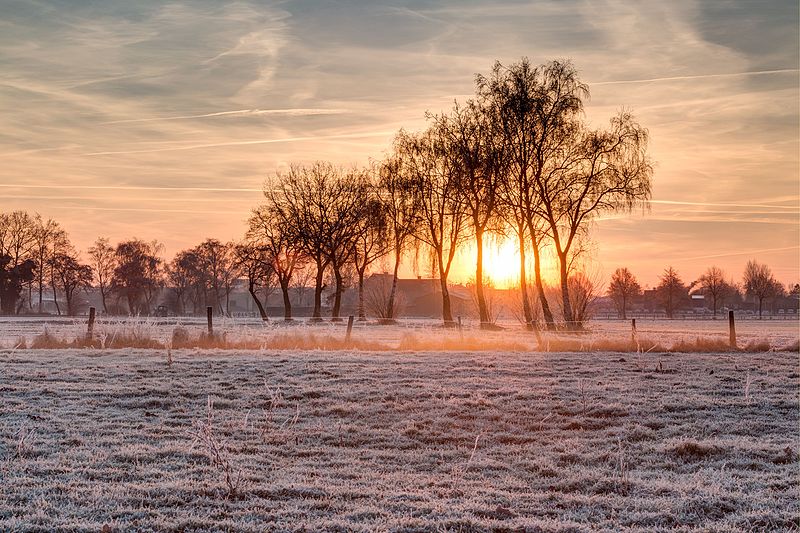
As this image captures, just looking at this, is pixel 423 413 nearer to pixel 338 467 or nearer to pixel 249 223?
pixel 338 467

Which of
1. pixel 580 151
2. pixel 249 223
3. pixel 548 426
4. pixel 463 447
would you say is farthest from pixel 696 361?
pixel 249 223

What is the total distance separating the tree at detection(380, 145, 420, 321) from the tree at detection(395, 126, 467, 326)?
0.26 metres

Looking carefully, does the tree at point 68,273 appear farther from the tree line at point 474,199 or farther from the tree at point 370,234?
the tree at point 370,234

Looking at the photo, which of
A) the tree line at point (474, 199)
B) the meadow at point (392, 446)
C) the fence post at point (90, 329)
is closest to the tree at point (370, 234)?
the tree line at point (474, 199)

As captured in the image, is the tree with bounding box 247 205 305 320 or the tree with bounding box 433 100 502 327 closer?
the tree with bounding box 433 100 502 327

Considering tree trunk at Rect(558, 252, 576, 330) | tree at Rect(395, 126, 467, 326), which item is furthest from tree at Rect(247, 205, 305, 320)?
tree trunk at Rect(558, 252, 576, 330)

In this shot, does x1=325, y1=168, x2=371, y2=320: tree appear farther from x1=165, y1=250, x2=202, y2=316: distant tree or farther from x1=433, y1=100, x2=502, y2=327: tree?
x1=165, y1=250, x2=202, y2=316: distant tree

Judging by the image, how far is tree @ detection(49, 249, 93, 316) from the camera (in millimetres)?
79188

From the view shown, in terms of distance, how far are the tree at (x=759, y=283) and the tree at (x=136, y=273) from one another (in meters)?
71.0

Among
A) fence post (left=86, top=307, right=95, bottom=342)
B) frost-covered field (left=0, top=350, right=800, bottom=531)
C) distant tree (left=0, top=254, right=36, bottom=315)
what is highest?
distant tree (left=0, top=254, right=36, bottom=315)

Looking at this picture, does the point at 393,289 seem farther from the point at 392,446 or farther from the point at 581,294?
the point at 392,446

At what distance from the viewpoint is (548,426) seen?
11797 millimetres

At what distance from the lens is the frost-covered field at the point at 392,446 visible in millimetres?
7340

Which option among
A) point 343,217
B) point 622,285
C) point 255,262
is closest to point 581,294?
point 343,217
